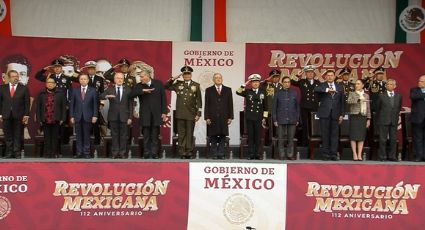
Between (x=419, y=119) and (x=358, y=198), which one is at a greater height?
(x=419, y=119)

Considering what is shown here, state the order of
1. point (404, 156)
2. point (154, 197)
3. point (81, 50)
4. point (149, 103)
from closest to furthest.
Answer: point (154, 197), point (149, 103), point (404, 156), point (81, 50)

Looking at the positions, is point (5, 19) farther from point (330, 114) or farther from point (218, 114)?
point (330, 114)

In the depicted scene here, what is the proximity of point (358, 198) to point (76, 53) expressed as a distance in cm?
657

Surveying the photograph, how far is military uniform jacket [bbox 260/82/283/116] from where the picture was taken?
1095 cm

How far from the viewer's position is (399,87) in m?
12.8

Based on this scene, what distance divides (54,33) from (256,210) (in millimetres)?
6182

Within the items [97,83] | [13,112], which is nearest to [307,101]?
[97,83]

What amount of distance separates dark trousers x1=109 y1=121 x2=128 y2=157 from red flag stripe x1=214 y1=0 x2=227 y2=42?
11.9 feet

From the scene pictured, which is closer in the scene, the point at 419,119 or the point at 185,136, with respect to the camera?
the point at 419,119

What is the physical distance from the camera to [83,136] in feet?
33.3

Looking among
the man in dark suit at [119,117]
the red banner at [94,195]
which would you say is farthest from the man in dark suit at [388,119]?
the man in dark suit at [119,117]

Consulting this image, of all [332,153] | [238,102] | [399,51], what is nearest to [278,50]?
[238,102]

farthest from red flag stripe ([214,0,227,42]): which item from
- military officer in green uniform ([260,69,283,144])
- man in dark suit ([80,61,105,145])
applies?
man in dark suit ([80,61,105,145])

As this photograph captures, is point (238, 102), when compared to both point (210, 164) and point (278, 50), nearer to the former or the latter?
point (278, 50)
